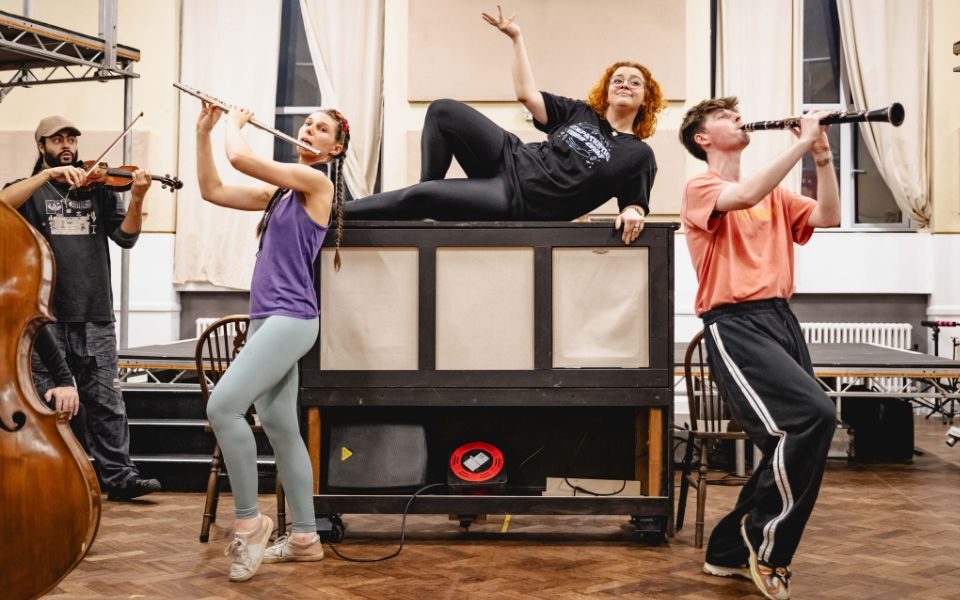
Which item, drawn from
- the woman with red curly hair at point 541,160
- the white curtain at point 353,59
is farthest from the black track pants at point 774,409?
the white curtain at point 353,59

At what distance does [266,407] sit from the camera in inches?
113

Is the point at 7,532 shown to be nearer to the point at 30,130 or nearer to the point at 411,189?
the point at 411,189

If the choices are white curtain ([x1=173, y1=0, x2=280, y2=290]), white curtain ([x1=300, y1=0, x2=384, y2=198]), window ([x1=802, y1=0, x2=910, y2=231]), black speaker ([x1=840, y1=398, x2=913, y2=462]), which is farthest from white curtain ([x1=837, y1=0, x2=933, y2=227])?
white curtain ([x1=173, y1=0, x2=280, y2=290])

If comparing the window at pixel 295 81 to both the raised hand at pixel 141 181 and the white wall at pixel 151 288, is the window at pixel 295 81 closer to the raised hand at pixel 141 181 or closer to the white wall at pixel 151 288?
the white wall at pixel 151 288

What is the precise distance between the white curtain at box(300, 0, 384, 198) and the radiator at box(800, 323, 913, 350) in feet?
11.8

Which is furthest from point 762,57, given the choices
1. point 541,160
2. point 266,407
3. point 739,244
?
point 266,407

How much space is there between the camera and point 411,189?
327cm

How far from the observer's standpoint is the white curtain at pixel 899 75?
7133 millimetres

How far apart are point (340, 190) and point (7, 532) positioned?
1675 mm

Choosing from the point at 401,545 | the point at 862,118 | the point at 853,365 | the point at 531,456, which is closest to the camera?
the point at 862,118

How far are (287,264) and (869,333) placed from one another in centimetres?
558

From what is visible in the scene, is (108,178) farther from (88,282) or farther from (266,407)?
(266,407)

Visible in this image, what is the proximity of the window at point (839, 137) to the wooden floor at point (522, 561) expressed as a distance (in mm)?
3919

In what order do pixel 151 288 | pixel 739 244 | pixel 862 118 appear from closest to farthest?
1. pixel 862 118
2. pixel 739 244
3. pixel 151 288
